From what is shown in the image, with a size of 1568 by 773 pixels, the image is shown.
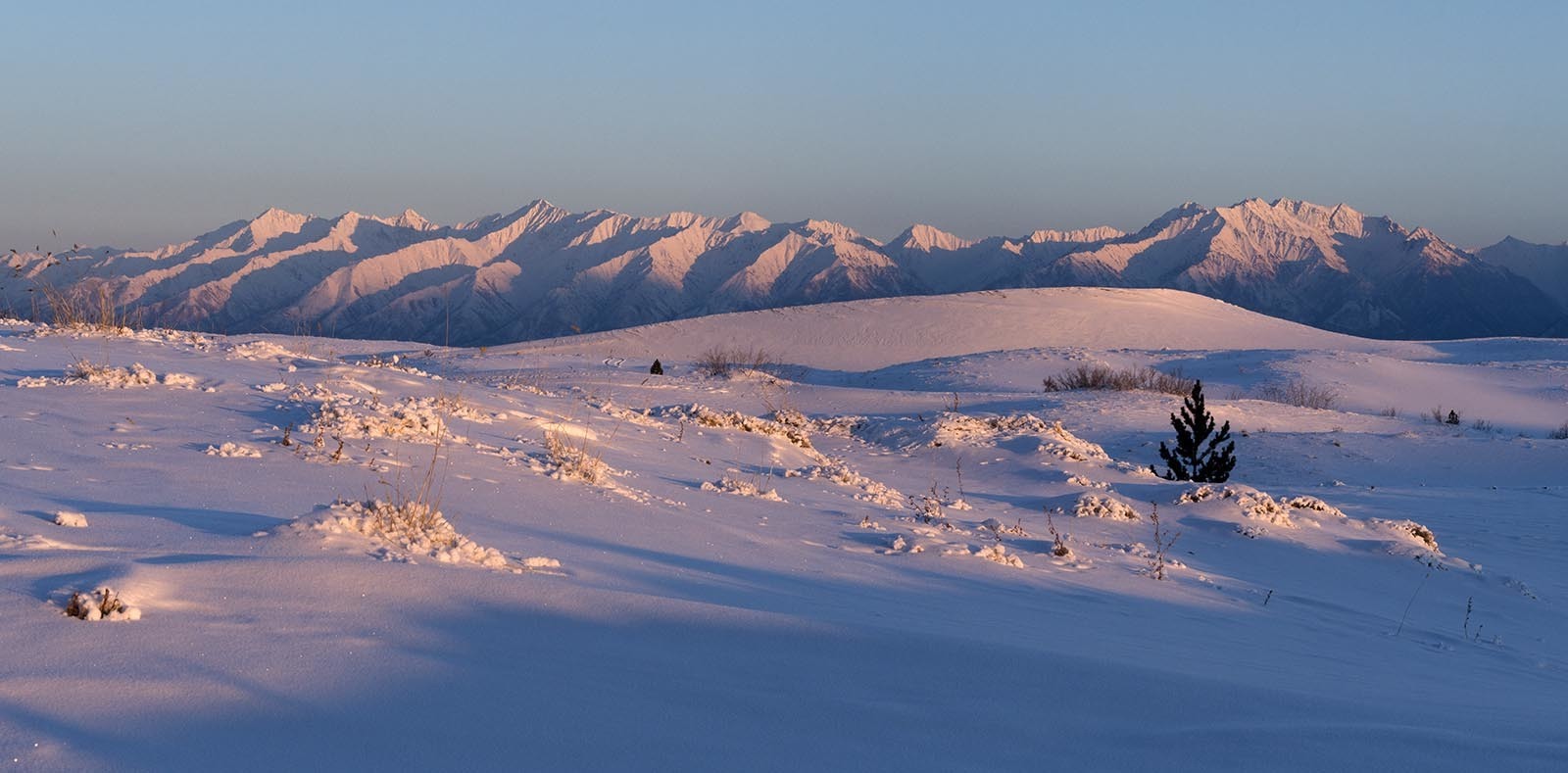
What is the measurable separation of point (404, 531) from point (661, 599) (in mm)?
1314

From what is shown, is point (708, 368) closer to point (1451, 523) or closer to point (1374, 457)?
point (1374, 457)

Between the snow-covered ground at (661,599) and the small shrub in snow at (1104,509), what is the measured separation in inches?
2.2

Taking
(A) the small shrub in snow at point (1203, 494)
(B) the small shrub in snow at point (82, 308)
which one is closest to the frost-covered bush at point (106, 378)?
(B) the small shrub in snow at point (82, 308)

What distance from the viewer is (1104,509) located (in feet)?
35.5

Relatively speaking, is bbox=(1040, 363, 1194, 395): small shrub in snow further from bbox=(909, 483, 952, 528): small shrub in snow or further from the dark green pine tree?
bbox=(909, 483, 952, 528): small shrub in snow

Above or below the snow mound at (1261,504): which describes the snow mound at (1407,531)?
below

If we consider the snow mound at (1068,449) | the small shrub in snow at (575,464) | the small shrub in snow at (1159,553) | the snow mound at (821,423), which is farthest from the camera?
the snow mound at (821,423)

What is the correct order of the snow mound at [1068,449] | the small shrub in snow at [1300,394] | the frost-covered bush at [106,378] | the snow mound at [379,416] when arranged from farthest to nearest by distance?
the small shrub in snow at [1300,394], the snow mound at [1068,449], the frost-covered bush at [106,378], the snow mound at [379,416]

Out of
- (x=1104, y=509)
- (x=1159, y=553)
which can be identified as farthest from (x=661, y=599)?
(x=1104, y=509)

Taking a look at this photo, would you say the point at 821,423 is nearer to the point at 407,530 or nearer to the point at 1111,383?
the point at 1111,383

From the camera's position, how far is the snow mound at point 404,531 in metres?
4.41

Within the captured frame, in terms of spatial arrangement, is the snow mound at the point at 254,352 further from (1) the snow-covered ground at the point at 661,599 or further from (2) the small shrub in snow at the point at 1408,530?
(2) the small shrub in snow at the point at 1408,530

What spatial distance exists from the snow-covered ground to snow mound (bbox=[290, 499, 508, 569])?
0.02 m

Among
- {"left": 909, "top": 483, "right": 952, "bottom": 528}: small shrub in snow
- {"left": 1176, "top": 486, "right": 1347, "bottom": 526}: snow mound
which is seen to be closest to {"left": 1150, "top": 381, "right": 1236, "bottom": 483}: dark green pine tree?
{"left": 1176, "top": 486, "right": 1347, "bottom": 526}: snow mound
